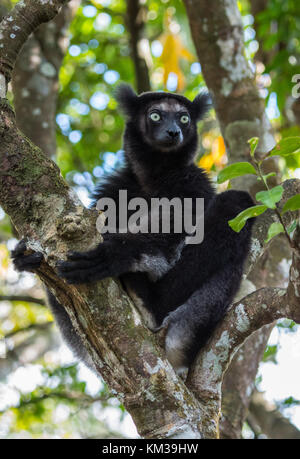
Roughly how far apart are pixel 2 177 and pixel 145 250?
1116 mm

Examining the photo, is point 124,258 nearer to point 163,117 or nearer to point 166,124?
point 166,124

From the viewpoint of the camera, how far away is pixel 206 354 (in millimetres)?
3008

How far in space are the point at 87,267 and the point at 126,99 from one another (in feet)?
9.27

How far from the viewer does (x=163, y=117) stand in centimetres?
477

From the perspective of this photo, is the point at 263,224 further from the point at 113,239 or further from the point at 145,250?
the point at 113,239

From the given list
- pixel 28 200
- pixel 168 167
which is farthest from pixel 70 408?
pixel 28 200

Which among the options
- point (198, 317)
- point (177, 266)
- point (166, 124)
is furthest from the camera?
point (166, 124)

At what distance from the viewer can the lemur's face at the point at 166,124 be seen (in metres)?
4.58

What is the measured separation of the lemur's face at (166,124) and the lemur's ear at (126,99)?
0.62ft

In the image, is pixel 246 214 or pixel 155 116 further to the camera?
pixel 155 116

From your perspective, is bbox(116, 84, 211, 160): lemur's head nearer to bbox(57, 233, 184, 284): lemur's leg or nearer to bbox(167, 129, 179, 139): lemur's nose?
bbox(167, 129, 179, 139): lemur's nose

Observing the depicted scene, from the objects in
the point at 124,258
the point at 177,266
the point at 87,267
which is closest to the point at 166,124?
the point at 177,266
